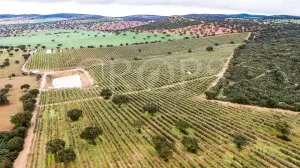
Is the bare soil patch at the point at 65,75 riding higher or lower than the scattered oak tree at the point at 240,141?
lower

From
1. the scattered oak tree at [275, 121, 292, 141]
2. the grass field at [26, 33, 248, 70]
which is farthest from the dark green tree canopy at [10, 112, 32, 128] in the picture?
the grass field at [26, 33, 248, 70]

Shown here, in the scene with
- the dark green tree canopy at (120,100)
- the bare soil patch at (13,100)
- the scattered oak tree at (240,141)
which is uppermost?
the scattered oak tree at (240,141)

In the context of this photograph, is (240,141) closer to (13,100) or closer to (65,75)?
(13,100)

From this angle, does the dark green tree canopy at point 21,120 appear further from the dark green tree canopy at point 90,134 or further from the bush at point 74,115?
the dark green tree canopy at point 90,134

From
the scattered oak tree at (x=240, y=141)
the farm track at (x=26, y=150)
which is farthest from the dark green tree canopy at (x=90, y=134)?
the scattered oak tree at (x=240, y=141)

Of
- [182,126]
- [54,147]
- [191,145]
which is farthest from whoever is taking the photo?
[182,126]

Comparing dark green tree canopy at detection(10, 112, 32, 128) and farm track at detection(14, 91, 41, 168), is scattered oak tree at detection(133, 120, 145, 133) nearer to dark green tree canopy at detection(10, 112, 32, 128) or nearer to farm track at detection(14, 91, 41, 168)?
farm track at detection(14, 91, 41, 168)

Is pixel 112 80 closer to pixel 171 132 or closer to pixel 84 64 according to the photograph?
pixel 84 64

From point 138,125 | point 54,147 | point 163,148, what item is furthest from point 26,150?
point 163,148
